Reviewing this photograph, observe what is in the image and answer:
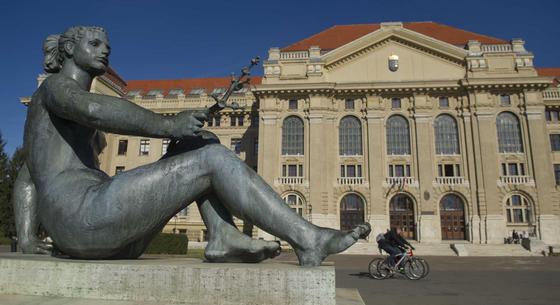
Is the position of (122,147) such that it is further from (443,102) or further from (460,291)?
(460,291)

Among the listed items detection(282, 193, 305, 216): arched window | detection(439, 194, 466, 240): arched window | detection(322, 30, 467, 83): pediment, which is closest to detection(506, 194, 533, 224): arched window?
detection(439, 194, 466, 240): arched window

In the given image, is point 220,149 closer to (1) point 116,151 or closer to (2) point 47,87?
(2) point 47,87

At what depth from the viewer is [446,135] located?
36.4 m

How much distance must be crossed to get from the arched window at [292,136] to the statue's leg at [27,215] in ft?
109

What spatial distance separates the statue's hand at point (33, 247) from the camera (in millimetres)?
3877

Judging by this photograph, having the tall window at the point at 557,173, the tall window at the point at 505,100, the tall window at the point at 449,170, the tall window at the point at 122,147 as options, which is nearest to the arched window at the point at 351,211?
the tall window at the point at 449,170

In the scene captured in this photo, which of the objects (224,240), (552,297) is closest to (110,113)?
(224,240)

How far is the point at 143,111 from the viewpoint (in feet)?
10.5

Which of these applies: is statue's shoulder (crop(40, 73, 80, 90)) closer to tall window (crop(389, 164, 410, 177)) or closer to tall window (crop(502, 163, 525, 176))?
tall window (crop(389, 164, 410, 177))

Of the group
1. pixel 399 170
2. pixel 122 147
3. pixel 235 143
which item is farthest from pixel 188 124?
pixel 122 147

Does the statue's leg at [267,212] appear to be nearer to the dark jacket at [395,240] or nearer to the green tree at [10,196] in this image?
the dark jacket at [395,240]

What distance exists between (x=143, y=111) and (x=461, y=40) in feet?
149

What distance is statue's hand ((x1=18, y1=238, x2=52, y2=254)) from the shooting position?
3.88 metres

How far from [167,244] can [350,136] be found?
21543mm
